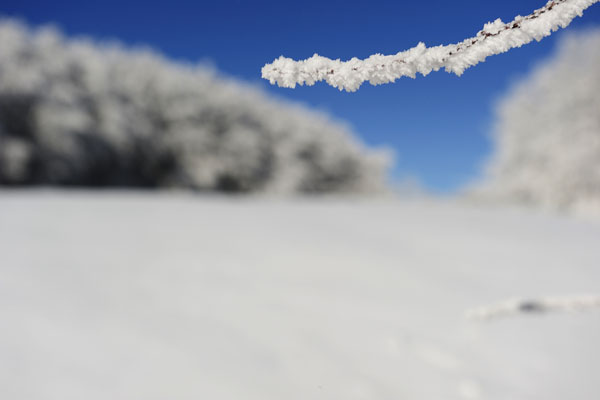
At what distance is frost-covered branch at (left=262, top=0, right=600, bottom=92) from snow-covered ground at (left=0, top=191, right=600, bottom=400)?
115 centimetres

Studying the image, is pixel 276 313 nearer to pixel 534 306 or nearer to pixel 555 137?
pixel 534 306

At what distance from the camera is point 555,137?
12.4m

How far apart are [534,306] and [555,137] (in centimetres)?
1245

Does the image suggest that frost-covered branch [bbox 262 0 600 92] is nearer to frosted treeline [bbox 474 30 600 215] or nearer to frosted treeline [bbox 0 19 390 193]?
frosted treeline [bbox 0 19 390 193]

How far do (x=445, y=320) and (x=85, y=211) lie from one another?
2.60 meters

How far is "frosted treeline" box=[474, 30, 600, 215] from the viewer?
11391 mm

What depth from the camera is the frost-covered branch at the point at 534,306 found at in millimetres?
1929

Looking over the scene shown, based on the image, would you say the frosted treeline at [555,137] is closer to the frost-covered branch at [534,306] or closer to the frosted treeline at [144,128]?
the frosted treeline at [144,128]

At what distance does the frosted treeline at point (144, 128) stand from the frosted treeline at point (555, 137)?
6050 mm

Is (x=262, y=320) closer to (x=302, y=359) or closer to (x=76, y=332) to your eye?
(x=302, y=359)

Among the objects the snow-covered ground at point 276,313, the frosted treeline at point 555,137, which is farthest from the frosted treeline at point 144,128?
the snow-covered ground at point 276,313

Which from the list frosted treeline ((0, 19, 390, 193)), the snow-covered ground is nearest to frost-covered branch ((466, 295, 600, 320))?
the snow-covered ground

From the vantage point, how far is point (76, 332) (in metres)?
1.65

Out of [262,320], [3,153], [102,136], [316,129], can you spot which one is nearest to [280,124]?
[316,129]
